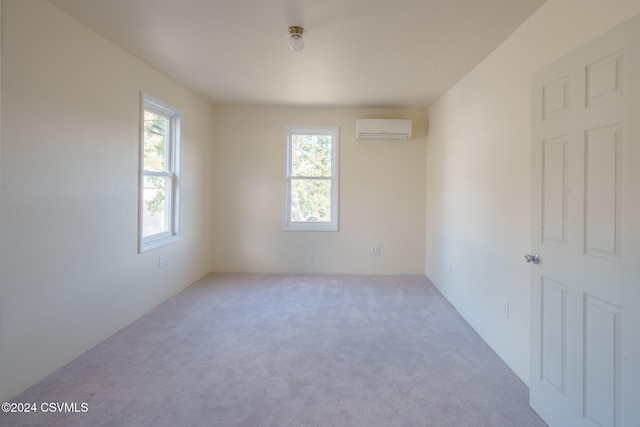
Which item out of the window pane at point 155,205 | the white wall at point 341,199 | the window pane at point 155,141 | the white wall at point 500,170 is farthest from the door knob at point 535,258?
the window pane at point 155,141

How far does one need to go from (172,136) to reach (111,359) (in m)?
2.46

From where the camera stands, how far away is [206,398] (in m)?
1.93

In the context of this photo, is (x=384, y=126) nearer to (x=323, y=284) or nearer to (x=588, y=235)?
(x=323, y=284)

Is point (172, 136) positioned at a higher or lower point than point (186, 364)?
higher

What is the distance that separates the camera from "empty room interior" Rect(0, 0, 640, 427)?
4.92 feet

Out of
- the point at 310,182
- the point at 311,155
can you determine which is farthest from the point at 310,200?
the point at 311,155

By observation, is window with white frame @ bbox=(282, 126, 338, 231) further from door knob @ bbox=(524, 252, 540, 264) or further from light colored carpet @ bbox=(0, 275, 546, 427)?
door knob @ bbox=(524, 252, 540, 264)

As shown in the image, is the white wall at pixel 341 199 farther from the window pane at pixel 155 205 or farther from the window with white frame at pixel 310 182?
the window pane at pixel 155 205

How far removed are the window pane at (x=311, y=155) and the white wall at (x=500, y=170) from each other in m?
→ 1.71

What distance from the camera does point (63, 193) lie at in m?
2.22

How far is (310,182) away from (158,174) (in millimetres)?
2074

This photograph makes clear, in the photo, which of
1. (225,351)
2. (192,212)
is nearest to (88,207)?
(225,351)

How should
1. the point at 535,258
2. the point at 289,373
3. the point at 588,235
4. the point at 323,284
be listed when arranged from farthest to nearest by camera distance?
the point at 323,284, the point at 289,373, the point at 535,258, the point at 588,235

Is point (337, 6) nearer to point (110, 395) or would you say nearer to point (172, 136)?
point (172, 136)
